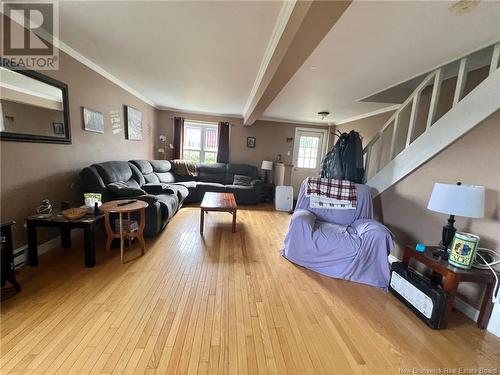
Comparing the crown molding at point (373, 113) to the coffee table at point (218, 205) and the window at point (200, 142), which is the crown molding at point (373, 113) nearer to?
the coffee table at point (218, 205)

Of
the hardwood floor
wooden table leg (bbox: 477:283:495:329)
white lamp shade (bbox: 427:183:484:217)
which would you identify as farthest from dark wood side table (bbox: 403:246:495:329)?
white lamp shade (bbox: 427:183:484:217)

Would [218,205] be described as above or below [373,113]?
below

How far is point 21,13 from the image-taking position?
1.88m

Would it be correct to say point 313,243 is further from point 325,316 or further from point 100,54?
point 100,54

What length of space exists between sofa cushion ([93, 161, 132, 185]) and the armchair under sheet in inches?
101

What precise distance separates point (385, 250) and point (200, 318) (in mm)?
1827

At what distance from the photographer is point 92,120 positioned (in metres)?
3.04

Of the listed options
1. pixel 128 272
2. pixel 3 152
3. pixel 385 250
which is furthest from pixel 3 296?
pixel 385 250

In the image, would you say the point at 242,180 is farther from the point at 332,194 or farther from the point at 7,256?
the point at 7,256

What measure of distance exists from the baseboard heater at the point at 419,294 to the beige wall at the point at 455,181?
479mm

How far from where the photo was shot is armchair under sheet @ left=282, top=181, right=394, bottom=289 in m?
2.16

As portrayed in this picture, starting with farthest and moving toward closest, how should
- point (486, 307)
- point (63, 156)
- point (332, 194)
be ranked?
1. point (332, 194)
2. point (63, 156)
3. point (486, 307)

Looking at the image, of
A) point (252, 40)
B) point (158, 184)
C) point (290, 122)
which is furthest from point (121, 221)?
point (290, 122)

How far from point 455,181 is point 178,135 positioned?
550cm
